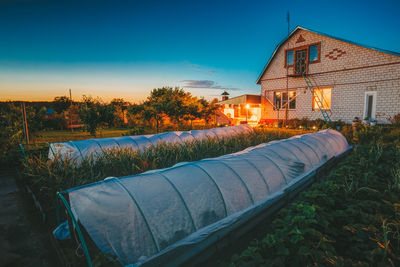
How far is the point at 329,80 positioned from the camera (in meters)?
14.5

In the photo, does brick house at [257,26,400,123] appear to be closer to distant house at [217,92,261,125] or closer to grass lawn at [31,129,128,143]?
distant house at [217,92,261,125]

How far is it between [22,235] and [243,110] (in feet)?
64.5

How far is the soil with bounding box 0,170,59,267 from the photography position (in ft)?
9.89

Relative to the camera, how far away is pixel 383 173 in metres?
4.52

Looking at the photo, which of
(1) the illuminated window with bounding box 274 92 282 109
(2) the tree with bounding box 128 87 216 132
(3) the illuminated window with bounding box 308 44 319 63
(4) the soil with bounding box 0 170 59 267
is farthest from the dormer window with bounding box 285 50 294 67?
(4) the soil with bounding box 0 170 59 267

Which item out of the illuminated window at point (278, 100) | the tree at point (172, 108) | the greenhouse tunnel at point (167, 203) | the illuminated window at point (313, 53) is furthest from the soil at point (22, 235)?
the illuminated window at point (313, 53)

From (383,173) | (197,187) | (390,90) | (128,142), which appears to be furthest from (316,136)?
(390,90)

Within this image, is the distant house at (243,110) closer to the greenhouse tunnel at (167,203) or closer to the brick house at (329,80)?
the brick house at (329,80)

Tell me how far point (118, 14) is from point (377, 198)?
506 inches

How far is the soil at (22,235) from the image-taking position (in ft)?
9.89

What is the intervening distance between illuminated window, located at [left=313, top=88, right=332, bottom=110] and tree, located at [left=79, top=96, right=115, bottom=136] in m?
14.0

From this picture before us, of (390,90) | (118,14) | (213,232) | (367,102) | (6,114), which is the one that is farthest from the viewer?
(367,102)

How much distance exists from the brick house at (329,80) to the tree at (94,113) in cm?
1277

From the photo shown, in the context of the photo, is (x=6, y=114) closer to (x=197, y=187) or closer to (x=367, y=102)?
(x=197, y=187)
